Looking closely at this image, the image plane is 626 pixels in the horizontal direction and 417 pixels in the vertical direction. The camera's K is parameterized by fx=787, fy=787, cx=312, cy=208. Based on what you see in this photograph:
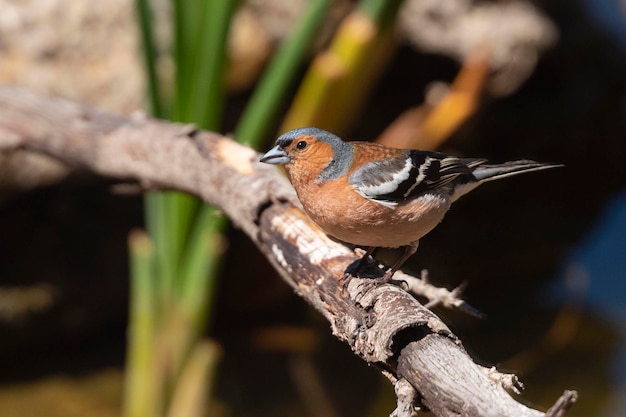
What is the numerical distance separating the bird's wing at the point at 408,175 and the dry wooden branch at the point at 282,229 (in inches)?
9.7

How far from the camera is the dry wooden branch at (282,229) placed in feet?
6.14

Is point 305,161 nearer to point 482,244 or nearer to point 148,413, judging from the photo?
point 148,413

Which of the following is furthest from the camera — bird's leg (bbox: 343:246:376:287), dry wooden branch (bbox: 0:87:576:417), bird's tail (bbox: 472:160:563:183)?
bird's tail (bbox: 472:160:563:183)

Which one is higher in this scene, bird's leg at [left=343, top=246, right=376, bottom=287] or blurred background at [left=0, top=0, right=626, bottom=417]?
blurred background at [left=0, top=0, right=626, bottom=417]

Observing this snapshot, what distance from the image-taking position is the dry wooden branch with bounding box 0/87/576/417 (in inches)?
73.6

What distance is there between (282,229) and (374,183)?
0.37m

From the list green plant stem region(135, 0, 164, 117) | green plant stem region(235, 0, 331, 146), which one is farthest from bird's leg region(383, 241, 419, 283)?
green plant stem region(135, 0, 164, 117)

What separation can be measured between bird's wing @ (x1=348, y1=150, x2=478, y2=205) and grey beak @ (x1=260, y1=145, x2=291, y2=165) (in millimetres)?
252

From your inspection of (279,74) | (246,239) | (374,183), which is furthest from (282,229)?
(246,239)

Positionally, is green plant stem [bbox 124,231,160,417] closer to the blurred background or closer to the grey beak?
the blurred background

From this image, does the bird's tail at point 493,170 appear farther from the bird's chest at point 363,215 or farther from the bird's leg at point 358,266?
the bird's leg at point 358,266

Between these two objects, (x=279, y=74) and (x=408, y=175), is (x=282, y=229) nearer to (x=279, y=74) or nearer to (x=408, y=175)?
(x=408, y=175)

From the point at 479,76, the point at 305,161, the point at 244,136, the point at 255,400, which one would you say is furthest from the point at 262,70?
the point at 305,161

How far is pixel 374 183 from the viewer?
262 cm
